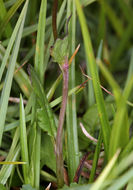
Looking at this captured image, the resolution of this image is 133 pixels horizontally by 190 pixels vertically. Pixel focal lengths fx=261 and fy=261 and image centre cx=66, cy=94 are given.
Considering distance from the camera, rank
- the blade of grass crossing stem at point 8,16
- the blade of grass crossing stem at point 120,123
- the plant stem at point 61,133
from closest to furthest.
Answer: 1. the blade of grass crossing stem at point 120,123
2. the plant stem at point 61,133
3. the blade of grass crossing stem at point 8,16

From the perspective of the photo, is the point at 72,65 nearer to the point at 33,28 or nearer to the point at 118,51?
the point at 33,28

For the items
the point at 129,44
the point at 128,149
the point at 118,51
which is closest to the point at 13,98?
the point at 128,149

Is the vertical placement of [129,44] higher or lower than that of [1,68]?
lower

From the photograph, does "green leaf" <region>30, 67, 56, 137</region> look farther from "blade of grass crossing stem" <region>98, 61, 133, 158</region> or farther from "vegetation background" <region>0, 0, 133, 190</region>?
"blade of grass crossing stem" <region>98, 61, 133, 158</region>

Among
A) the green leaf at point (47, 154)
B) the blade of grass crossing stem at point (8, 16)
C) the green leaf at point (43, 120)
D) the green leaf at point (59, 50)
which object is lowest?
the green leaf at point (47, 154)

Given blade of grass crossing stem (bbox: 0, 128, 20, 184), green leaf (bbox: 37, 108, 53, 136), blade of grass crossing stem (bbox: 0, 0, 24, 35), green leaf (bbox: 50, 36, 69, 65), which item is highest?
blade of grass crossing stem (bbox: 0, 0, 24, 35)

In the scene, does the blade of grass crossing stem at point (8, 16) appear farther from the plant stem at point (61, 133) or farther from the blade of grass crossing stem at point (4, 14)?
the plant stem at point (61, 133)

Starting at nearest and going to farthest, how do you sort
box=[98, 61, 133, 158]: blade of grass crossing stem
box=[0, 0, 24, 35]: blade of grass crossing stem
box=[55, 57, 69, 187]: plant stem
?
box=[98, 61, 133, 158]: blade of grass crossing stem, box=[55, 57, 69, 187]: plant stem, box=[0, 0, 24, 35]: blade of grass crossing stem

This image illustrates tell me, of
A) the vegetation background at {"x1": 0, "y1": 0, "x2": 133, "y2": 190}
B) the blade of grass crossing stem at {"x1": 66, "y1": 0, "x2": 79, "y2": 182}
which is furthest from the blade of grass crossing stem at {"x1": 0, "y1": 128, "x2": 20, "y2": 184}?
the blade of grass crossing stem at {"x1": 66, "y1": 0, "x2": 79, "y2": 182}

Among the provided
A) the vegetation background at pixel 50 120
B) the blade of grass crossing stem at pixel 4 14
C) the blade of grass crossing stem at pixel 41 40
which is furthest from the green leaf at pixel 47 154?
the blade of grass crossing stem at pixel 4 14

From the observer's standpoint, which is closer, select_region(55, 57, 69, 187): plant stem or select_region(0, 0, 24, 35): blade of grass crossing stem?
select_region(55, 57, 69, 187): plant stem

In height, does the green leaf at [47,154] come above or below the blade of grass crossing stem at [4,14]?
below
